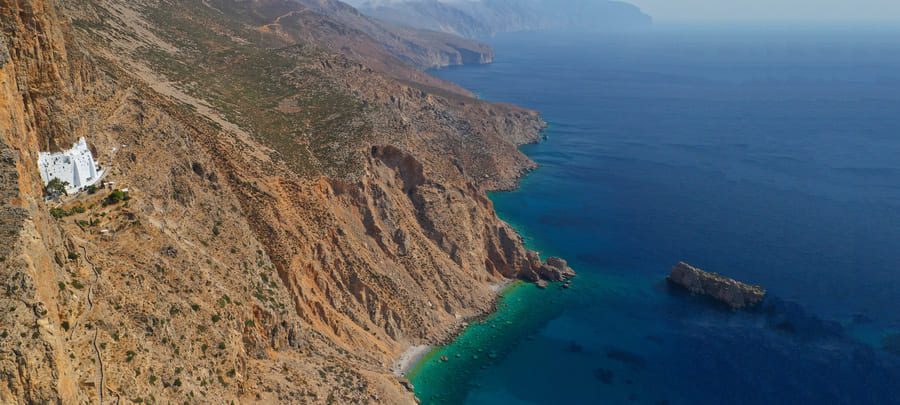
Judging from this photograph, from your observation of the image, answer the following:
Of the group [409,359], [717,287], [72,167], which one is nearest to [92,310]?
[72,167]

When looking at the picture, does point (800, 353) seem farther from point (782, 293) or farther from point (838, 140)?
point (838, 140)

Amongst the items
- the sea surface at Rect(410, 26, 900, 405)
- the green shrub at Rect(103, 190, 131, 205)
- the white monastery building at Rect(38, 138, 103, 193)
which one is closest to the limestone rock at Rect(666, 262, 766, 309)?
the sea surface at Rect(410, 26, 900, 405)

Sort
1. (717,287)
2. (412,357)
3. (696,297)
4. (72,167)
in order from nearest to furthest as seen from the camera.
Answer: (72,167)
(412,357)
(717,287)
(696,297)

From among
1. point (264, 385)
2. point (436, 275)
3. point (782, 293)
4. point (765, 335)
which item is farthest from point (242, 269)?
point (782, 293)

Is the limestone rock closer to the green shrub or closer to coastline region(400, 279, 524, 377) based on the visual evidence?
coastline region(400, 279, 524, 377)

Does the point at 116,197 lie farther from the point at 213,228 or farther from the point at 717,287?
the point at 717,287

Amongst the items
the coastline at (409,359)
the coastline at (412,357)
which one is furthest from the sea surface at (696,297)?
the coastline at (409,359)
